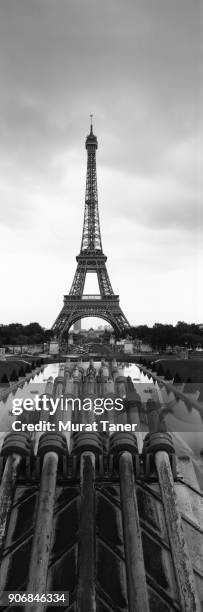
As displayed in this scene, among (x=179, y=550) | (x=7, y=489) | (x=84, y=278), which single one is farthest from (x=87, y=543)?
(x=84, y=278)

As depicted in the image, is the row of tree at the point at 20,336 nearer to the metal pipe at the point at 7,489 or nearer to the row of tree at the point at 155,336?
the row of tree at the point at 155,336

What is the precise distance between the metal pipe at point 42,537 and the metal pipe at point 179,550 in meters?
1.26

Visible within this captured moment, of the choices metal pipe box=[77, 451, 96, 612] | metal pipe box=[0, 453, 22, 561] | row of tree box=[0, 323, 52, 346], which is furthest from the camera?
row of tree box=[0, 323, 52, 346]

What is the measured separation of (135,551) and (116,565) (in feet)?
2.51

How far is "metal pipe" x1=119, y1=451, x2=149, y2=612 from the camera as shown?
12.1 ft

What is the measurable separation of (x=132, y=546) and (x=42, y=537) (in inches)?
34.9

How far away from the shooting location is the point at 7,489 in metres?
5.11

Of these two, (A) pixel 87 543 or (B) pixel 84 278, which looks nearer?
(A) pixel 87 543

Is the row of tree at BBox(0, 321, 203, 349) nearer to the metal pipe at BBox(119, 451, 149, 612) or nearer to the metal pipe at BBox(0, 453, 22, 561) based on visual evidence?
the metal pipe at BBox(0, 453, 22, 561)

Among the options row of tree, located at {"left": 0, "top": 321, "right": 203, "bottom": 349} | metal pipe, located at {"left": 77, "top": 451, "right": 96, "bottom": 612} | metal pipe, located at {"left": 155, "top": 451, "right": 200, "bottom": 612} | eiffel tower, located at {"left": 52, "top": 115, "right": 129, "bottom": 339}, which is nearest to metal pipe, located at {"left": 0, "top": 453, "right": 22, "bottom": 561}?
metal pipe, located at {"left": 77, "top": 451, "right": 96, "bottom": 612}

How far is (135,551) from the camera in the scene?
4.11 metres

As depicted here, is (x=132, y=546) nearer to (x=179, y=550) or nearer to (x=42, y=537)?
(x=179, y=550)

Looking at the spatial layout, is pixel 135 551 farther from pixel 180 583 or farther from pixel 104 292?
pixel 104 292

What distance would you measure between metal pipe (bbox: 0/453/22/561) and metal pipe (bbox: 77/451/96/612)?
0.90 metres
